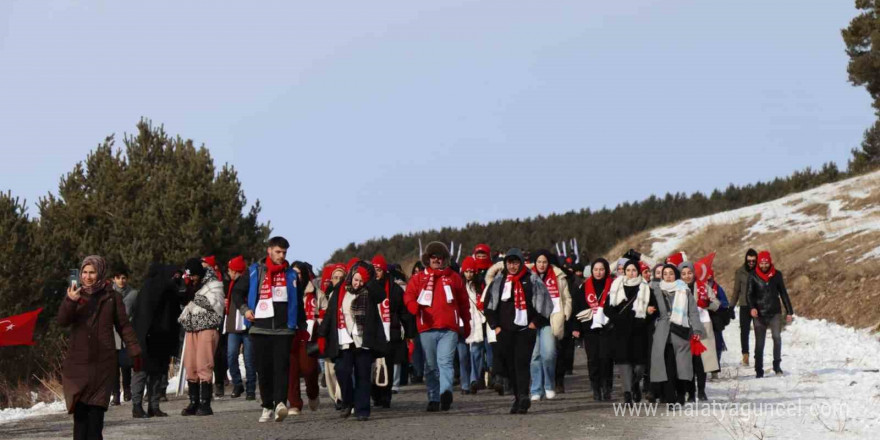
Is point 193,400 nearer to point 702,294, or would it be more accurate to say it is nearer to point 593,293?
point 593,293

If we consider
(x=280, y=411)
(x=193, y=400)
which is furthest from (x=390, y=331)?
(x=193, y=400)

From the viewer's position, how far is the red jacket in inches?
594

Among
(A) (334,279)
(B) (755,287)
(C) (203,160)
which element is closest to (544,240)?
(C) (203,160)

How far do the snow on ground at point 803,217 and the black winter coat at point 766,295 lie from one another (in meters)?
19.7

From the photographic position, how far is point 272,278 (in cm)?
1405

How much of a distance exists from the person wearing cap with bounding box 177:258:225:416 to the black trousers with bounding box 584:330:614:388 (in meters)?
4.72

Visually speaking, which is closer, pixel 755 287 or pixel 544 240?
pixel 755 287

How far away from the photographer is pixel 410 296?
15211mm

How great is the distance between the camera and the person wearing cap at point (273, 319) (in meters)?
13.9

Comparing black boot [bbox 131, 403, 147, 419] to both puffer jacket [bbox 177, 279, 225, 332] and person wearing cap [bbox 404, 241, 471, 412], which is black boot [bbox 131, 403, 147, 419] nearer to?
puffer jacket [bbox 177, 279, 225, 332]

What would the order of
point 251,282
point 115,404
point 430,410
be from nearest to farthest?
point 251,282 < point 430,410 < point 115,404

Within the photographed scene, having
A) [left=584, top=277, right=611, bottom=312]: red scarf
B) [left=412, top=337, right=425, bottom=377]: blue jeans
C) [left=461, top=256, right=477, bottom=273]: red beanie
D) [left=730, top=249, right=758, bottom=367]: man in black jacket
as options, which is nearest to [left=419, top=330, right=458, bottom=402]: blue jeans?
[left=584, top=277, right=611, bottom=312]: red scarf

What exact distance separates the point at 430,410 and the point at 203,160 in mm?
34086

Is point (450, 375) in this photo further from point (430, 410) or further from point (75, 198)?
point (75, 198)
